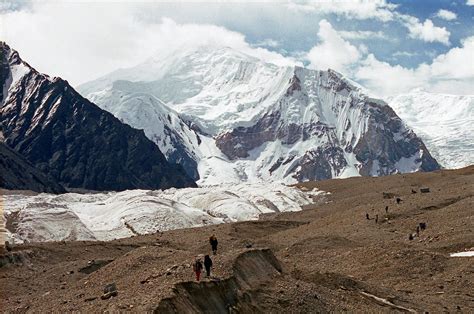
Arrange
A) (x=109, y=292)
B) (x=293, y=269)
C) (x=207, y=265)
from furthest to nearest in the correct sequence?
(x=293, y=269) < (x=207, y=265) < (x=109, y=292)

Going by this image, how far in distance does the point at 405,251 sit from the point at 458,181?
4644 centimetres

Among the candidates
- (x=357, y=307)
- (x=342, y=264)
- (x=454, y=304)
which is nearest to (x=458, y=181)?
(x=342, y=264)

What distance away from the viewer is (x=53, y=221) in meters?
68.8

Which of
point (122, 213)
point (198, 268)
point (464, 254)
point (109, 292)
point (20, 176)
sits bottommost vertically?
point (109, 292)

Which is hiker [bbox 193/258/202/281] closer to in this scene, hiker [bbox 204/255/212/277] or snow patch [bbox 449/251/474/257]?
hiker [bbox 204/255/212/277]

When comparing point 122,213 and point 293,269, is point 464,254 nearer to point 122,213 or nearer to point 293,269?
point 293,269

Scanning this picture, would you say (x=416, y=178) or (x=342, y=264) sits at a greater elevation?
(x=416, y=178)

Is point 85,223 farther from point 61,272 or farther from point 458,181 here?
point 458,181

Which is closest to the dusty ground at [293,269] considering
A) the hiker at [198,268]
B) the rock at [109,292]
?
the rock at [109,292]

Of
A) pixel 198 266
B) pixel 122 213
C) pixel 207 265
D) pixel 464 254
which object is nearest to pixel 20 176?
pixel 122 213

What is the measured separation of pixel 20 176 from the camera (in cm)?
18112

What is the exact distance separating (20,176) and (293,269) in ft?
519

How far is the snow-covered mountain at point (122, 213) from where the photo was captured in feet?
220

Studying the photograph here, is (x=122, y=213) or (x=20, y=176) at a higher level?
(x=20, y=176)
